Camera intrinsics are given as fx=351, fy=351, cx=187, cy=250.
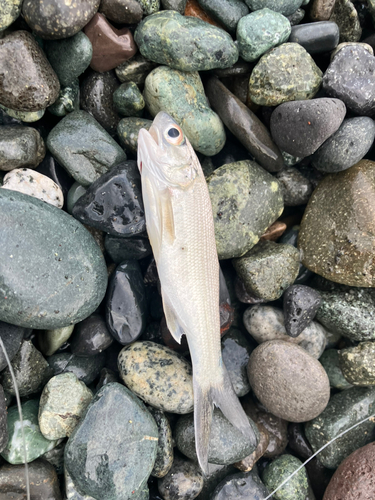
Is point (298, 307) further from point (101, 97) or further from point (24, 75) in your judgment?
point (24, 75)

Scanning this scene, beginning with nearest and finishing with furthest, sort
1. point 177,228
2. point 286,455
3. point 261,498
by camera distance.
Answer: point 177,228
point 261,498
point 286,455

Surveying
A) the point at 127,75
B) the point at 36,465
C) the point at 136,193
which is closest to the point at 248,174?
the point at 136,193

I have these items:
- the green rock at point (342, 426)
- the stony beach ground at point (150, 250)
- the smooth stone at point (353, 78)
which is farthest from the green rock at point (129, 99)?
the green rock at point (342, 426)

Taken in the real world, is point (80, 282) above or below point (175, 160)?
below

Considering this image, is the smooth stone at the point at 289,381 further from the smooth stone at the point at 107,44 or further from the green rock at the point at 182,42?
the smooth stone at the point at 107,44

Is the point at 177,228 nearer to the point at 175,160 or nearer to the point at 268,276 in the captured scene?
the point at 175,160

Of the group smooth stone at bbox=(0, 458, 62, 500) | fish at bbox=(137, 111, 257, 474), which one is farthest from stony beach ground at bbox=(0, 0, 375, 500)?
fish at bbox=(137, 111, 257, 474)
